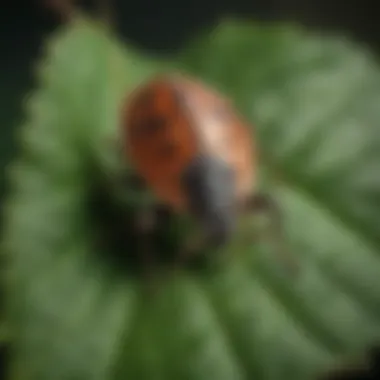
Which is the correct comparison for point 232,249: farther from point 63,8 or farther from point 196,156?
point 63,8

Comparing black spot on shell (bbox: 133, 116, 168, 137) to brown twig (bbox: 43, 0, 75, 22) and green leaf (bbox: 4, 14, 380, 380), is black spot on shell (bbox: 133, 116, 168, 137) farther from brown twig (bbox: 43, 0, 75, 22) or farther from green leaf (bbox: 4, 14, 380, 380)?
brown twig (bbox: 43, 0, 75, 22)

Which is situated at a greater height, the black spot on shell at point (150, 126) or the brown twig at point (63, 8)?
the brown twig at point (63, 8)

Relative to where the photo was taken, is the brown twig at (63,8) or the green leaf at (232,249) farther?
the brown twig at (63,8)

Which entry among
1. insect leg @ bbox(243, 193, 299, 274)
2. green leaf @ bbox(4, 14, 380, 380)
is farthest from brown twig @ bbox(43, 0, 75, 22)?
insect leg @ bbox(243, 193, 299, 274)

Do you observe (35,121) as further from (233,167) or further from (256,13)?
(256,13)

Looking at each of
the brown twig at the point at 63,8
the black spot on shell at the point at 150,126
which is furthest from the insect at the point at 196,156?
the brown twig at the point at 63,8

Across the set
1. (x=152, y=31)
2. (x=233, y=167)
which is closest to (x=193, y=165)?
(x=233, y=167)

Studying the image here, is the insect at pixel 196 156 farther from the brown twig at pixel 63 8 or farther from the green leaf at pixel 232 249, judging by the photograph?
the brown twig at pixel 63 8
